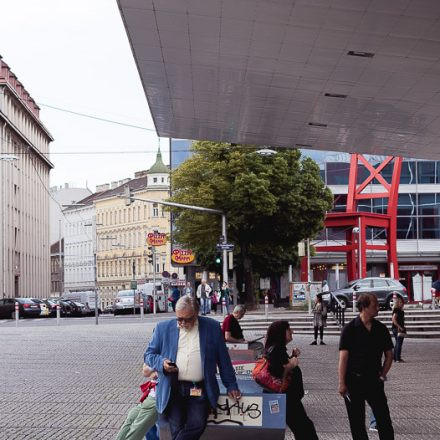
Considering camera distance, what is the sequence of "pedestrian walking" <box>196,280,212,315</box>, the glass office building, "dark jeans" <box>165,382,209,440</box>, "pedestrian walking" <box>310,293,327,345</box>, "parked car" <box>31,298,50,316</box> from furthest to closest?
1. the glass office building
2. "parked car" <box>31,298,50,316</box>
3. "pedestrian walking" <box>196,280,212,315</box>
4. "pedestrian walking" <box>310,293,327,345</box>
5. "dark jeans" <box>165,382,209,440</box>

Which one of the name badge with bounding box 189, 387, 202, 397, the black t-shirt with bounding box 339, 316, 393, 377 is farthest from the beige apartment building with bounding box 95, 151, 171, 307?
the name badge with bounding box 189, 387, 202, 397

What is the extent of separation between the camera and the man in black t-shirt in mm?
9992

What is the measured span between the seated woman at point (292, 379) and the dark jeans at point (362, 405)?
17.3 inches

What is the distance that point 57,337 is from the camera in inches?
1495

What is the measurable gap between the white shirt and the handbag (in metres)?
1.35

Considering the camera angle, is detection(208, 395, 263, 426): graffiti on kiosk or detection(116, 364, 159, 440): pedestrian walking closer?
detection(208, 395, 263, 426): graffiti on kiosk

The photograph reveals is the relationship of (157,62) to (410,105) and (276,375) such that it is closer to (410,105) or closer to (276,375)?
(410,105)

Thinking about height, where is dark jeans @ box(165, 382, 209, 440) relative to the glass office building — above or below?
below

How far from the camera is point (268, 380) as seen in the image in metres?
10.2

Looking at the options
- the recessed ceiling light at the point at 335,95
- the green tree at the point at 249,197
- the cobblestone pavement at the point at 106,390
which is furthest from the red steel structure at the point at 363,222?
the recessed ceiling light at the point at 335,95

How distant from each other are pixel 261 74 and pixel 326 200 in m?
38.3

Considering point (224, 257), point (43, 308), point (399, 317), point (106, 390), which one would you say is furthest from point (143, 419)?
point (43, 308)

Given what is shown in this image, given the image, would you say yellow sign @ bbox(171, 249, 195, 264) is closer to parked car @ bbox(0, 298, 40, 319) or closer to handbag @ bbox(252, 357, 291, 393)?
parked car @ bbox(0, 298, 40, 319)

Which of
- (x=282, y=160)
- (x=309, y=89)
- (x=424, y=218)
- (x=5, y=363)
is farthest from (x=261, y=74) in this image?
(x=424, y=218)
